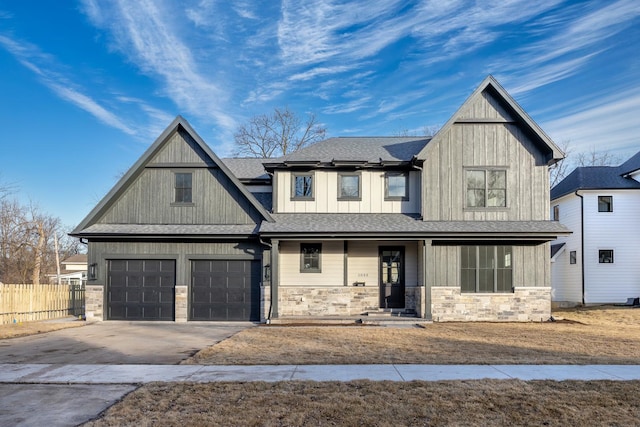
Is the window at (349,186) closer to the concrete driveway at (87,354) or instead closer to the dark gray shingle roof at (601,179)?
the concrete driveway at (87,354)

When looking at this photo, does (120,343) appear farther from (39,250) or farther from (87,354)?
(39,250)

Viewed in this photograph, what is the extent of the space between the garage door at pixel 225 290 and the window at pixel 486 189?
8.44 m

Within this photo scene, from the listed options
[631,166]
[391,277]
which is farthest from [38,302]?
[631,166]

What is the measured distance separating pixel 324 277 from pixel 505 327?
659 cm

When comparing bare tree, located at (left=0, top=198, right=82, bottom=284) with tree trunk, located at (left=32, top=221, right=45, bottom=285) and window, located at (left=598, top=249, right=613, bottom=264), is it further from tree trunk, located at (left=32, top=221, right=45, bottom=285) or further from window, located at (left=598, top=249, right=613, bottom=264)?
window, located at (left=598, top=249, right=613, bottom=264)

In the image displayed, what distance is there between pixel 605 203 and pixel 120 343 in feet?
73.9

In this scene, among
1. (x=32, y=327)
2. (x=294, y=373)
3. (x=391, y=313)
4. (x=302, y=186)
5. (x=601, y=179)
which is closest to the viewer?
(x=294, y=373)

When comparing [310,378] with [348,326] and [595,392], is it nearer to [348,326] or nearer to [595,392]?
[595,392]

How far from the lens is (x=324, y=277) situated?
18141 millimetres

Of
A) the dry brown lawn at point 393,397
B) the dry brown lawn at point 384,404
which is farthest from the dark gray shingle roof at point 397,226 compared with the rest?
the dry brown lawn at point 384,404

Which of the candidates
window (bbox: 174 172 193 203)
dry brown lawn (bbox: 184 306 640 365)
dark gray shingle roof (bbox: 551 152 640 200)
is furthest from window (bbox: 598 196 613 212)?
window (bbox: 174 172 193 203)

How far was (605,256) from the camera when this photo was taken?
906 inches

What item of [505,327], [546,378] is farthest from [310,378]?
[505,327]

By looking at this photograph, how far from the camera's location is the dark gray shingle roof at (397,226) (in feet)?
54.5
